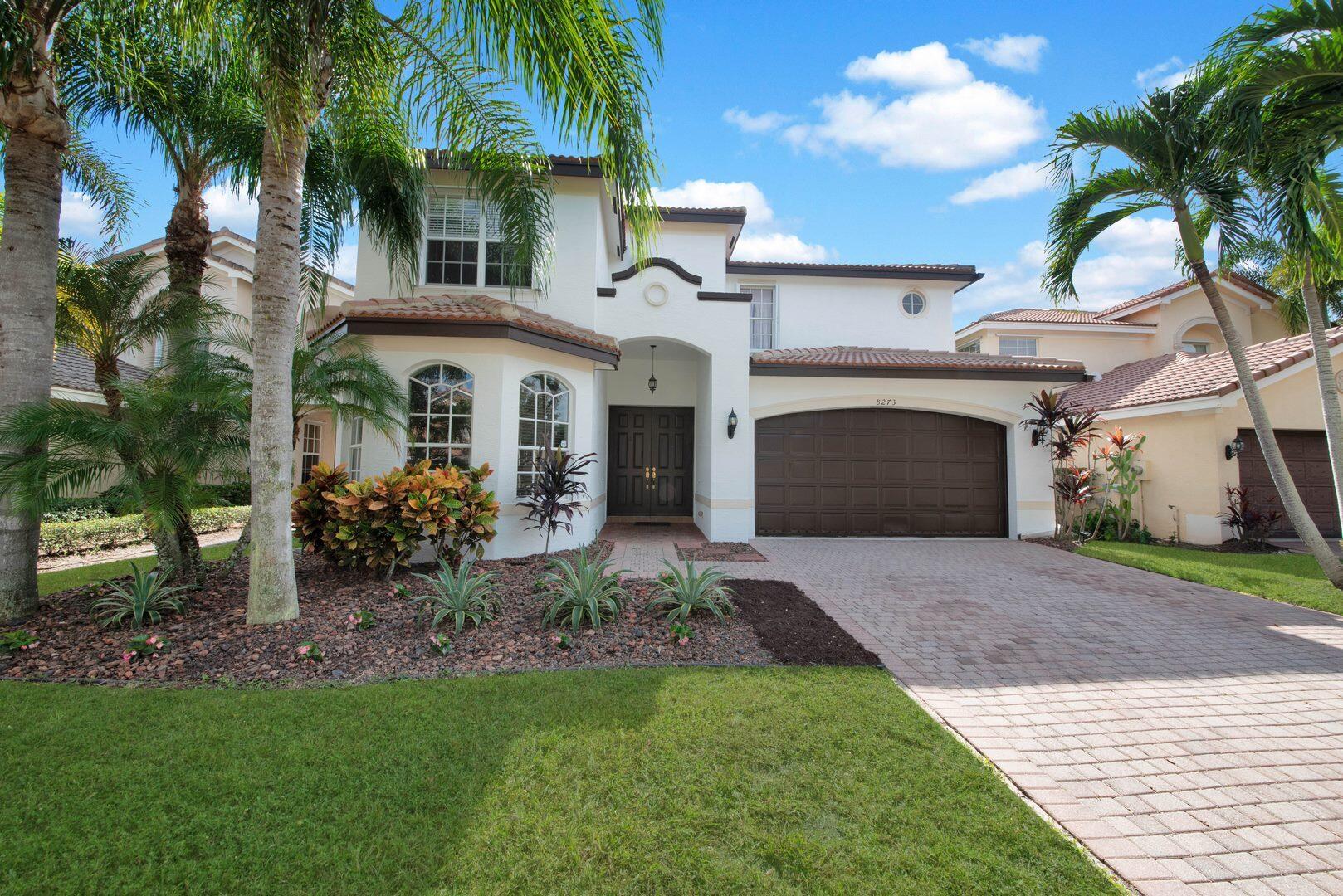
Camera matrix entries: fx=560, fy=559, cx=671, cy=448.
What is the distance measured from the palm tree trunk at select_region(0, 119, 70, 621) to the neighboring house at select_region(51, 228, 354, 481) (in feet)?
23.2

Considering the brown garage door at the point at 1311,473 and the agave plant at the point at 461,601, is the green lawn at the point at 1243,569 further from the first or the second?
the agave plant at the point at 461,601

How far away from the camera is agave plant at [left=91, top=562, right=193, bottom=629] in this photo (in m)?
5.25

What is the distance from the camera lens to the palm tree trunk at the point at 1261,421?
752cm

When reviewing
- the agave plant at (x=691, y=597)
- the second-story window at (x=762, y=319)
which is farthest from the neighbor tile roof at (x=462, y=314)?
the second-story window at (x=762, y=319)

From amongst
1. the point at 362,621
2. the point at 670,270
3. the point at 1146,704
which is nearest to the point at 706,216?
the point at 670,270

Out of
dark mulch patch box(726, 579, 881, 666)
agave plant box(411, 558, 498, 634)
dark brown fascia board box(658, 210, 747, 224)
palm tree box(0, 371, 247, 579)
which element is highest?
dark brown fascia board box(658, 210, 747, 224)

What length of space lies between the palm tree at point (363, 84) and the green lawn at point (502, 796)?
210 centimetres

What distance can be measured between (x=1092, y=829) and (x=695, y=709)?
225cm

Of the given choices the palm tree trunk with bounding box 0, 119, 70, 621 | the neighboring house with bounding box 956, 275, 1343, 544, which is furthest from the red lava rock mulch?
the neighboring house with bounding box 956, 275, 1343, 544

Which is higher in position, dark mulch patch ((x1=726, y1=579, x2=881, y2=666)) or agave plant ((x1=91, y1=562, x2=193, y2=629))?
agave plant ((x1=91, y1=562, x2=193, y2=629))

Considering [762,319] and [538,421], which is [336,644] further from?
[762,319]

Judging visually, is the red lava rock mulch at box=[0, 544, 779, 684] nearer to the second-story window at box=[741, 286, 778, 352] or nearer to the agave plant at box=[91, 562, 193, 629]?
the agave plant at box=[91, 562, 193, 629]

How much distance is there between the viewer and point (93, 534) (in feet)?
33.2

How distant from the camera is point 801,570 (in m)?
8.84
